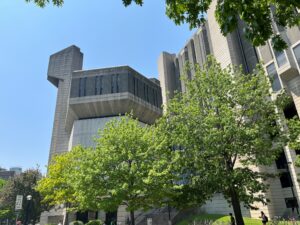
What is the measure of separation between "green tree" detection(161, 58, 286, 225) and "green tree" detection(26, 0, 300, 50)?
34.3ft

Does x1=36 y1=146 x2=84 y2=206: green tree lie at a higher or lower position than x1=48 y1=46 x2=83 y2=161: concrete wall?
lower

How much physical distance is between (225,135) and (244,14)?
1162 centimetres

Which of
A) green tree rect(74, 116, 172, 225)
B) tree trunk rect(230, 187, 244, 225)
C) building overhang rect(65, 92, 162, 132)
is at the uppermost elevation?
building overhang rect(65, 92, 162, 132)

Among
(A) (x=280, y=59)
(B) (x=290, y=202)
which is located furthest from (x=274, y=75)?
(B) (x=290, y=202)

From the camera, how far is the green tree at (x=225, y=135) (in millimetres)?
15891

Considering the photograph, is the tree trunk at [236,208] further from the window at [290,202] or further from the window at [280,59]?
the window at [280,59]

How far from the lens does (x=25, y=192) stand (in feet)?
148

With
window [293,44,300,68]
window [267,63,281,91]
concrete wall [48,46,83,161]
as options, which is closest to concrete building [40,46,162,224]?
concrete wall [48,46,83,161]

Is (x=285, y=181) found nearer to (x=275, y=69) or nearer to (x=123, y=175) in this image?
(x=275, y=69)

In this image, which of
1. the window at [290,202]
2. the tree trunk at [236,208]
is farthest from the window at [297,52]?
the tree trunk at [236,208]

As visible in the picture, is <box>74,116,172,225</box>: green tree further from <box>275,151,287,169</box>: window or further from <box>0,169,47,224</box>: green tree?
<box>0,169,47,224</box>: green tree

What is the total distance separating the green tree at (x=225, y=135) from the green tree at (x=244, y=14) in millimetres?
10452

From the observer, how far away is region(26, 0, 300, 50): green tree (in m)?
4.83

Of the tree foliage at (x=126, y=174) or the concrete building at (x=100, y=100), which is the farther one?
the concrete building at (x=100, y=100)
